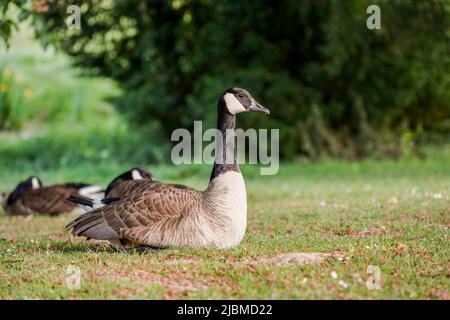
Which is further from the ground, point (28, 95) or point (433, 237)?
point (28, 95)

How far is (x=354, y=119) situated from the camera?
71.2 ft

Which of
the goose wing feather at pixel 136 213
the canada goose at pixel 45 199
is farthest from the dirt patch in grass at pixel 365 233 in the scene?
the canada goose at pixel 45 199

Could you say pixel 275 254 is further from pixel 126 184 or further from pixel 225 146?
pixel 126 184

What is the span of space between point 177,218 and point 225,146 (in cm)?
99

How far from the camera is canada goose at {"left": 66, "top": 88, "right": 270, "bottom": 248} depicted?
765cm

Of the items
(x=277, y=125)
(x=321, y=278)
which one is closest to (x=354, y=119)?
(x=277, y=125)

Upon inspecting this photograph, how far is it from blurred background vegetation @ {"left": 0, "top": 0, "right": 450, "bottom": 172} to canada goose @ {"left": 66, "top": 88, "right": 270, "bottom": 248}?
12335 mm

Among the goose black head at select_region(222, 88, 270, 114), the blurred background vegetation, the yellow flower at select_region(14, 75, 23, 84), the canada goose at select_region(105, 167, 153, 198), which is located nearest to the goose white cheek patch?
the goose black head at select_region(222, 88, 270, 114)

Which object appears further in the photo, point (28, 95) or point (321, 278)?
point (28, 95)

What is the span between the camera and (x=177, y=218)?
25.1ft

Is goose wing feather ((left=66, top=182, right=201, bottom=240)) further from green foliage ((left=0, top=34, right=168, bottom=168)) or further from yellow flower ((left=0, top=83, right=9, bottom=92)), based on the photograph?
yellow flower ((left=0, top=83, right=9, bottom=92))

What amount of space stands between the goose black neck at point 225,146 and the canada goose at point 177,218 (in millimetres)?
13
